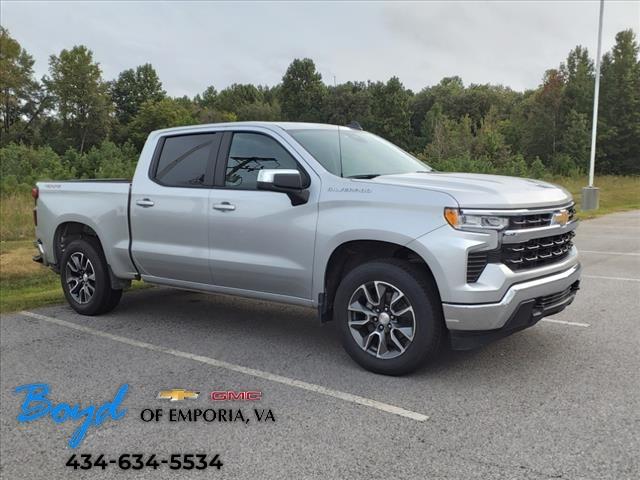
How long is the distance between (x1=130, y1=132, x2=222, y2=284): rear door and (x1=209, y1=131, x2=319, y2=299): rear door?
144mm

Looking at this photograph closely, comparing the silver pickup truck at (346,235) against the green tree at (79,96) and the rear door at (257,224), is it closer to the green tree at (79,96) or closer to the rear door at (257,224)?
the rear door at (257,224)

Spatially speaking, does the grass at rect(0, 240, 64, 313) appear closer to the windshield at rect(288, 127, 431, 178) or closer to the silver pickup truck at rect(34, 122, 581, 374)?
the silver pickup truck at rect(34, 122, 581, 374)

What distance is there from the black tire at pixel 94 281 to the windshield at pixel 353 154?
2717 mm

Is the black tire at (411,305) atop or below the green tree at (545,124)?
below

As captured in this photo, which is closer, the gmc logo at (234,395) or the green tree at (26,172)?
the gmc logo at (234,395)

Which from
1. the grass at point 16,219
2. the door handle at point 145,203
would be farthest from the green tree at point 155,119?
the door handle at point 145,203

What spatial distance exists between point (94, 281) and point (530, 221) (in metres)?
4.57

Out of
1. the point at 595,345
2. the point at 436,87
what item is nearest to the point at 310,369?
the point at 595,345

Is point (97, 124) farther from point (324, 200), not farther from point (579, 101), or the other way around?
point (324, 200)

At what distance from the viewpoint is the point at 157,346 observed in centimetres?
549

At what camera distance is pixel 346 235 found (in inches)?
180

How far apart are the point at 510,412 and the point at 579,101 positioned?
56.7 m

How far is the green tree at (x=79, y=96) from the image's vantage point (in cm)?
7600

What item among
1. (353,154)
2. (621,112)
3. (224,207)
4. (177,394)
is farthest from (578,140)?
(177,394)
